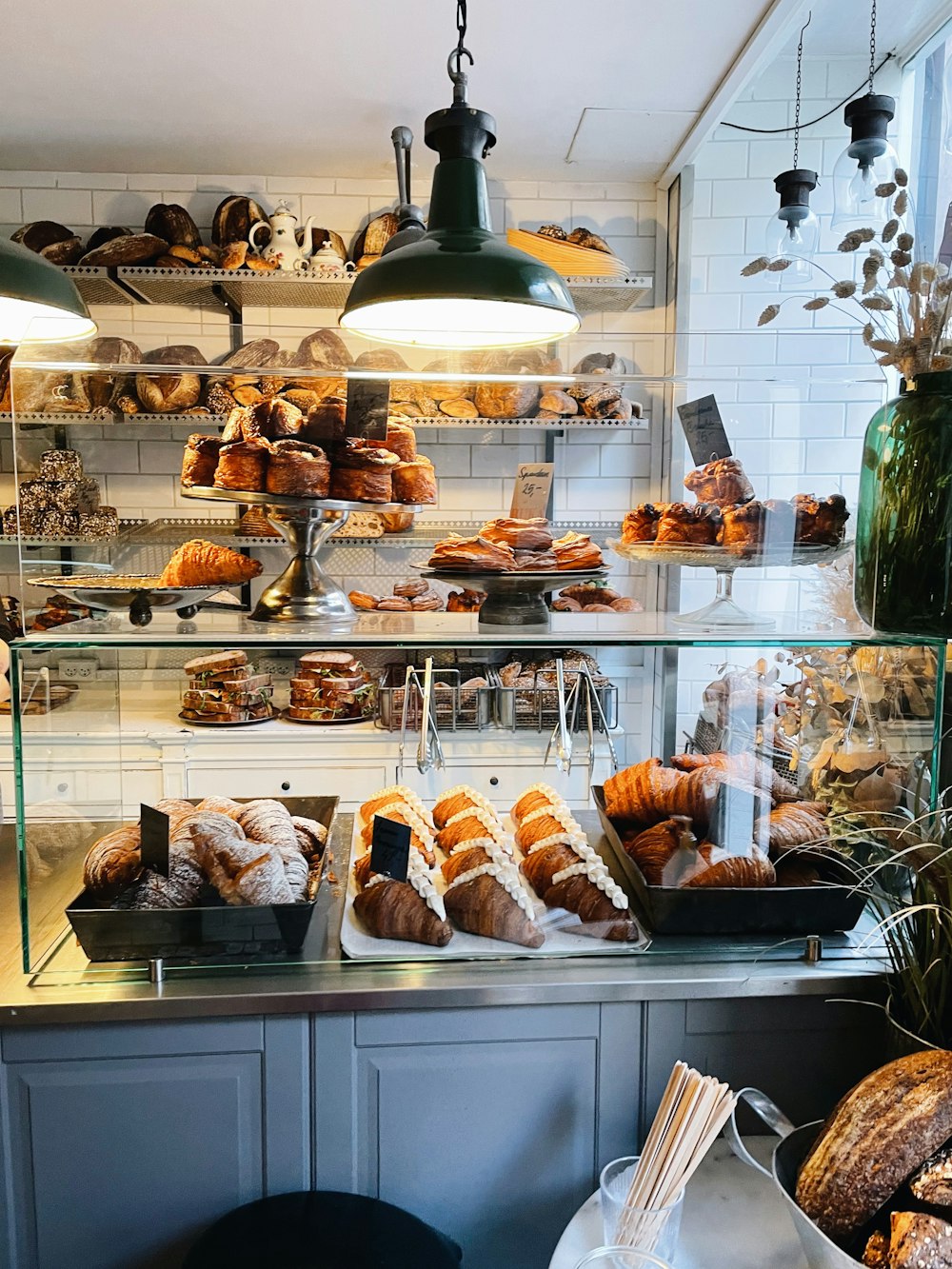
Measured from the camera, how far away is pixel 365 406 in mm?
1413

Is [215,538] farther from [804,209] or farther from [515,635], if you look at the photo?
[804,209]

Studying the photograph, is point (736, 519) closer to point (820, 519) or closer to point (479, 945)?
point (820, 519)

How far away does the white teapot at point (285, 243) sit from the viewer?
337 cm

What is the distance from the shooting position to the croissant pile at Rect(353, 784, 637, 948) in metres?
1.34

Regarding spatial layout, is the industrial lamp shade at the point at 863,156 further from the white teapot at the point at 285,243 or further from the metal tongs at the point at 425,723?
the white teapot at the point at 285,243

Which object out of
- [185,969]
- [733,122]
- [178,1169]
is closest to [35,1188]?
[178,1169]

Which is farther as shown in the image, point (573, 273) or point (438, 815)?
point (573, 273)

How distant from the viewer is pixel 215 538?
1.46m

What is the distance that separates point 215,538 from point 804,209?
6.87 feet

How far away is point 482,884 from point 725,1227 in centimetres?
52

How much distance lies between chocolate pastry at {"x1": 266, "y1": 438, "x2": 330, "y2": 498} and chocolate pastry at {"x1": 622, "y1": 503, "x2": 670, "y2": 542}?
477 mm

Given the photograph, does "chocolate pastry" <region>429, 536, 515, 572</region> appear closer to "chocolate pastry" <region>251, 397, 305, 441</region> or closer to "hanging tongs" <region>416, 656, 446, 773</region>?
"hanging tongs" <region>416, 656, 446, 773</region>

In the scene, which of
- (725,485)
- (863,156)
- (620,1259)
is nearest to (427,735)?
(725,485)

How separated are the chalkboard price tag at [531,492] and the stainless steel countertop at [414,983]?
2.17ft
